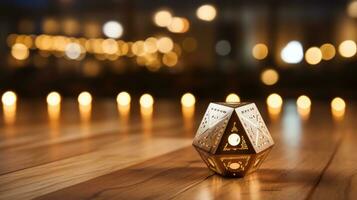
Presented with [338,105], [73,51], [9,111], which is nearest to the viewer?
[9,111]

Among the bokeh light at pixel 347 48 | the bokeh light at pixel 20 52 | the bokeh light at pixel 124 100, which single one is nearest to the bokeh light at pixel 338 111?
the bokeh light at pixel 124 100

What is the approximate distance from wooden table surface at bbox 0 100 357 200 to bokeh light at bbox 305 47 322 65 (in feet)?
15.7

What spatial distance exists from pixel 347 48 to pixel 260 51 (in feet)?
3.52

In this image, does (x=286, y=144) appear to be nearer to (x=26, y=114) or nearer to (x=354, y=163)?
(x=354, y=163)

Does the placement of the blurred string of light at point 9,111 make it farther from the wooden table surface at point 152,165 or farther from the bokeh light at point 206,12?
the bokeh light at point 206,12

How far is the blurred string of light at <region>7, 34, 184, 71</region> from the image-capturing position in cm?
733

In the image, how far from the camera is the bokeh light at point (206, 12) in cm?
684

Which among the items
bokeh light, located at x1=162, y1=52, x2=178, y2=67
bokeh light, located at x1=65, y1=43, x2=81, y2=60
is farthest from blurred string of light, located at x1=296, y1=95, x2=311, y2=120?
bokeh light, located at x1=65, y1=43, x2=81, y2=60

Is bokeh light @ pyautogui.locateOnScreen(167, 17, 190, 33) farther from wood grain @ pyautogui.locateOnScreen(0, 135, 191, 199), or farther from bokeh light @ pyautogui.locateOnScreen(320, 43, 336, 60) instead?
wood grain @ pyautogui.locateOnScreen(0, 135, 191, 199)

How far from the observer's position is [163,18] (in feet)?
25.3

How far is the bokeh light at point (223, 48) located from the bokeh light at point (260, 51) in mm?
335

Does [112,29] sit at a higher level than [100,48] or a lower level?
higher

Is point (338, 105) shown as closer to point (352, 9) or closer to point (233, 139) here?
point (352, 9)

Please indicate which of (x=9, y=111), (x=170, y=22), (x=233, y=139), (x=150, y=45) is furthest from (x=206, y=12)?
(x=233, y=139)
